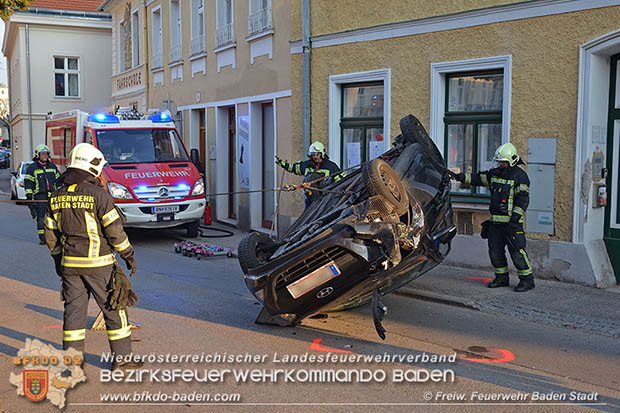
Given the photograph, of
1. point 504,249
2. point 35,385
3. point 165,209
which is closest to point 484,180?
point 504,249

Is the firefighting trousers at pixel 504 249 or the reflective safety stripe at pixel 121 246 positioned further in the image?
the firefighting trousers at pixel 504 249

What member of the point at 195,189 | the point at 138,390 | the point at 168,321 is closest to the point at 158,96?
the point at 195,189

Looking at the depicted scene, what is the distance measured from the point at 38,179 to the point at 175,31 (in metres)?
8.67

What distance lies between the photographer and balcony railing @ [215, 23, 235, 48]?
16.2 metres

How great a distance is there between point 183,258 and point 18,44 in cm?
2826

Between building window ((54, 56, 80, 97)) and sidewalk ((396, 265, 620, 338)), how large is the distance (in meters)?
30.0

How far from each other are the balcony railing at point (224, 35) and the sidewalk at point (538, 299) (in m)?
8.92

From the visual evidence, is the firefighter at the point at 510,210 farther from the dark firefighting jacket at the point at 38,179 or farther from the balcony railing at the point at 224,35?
the balcony railing at the point at 224,35

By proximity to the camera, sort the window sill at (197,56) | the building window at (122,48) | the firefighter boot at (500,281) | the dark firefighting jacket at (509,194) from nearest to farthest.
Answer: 1. the dark firefighting jacket at (509,194)
2. the firefighter boot at (500,281)
3. the window sill at (197,56)
4. the building window at (122,48)

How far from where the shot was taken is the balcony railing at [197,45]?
18.0 metres

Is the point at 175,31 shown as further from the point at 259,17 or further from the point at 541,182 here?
the point at 541,182

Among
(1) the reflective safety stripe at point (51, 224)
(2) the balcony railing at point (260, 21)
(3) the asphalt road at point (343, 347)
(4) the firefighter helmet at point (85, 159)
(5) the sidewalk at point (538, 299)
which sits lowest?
(3) the asphalt road at point (343, 347)

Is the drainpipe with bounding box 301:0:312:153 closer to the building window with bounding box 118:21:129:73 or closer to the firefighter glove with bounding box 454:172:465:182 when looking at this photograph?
the firefighter glove with bounding box 454:172:465:182

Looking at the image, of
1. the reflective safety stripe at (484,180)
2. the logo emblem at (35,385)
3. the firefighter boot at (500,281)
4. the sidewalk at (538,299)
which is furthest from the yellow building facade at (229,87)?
the logo emblem at (35,385)
